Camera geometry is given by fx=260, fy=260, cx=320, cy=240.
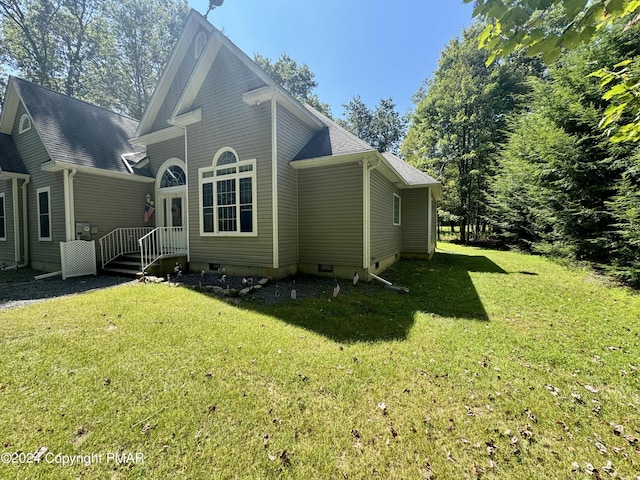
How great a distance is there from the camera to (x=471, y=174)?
2067cm

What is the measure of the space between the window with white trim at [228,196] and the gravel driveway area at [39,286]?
10.0ft

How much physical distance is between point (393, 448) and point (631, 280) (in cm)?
956

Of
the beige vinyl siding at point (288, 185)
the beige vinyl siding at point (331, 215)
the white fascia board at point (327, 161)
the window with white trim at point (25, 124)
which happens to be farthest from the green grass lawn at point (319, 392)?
the window with white trim at point (25, 124)

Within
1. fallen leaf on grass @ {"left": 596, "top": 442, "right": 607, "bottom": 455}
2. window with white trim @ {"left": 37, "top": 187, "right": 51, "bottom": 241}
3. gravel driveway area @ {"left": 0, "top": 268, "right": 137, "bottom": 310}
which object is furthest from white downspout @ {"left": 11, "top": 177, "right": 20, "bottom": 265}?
fallen leaf on grass @ {"left": 596, "top": 442, "right": 607, "bottom": 455}

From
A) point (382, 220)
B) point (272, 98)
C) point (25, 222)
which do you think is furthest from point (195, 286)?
point (25, 222)

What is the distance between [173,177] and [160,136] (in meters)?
1.66

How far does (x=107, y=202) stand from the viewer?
9727 mm

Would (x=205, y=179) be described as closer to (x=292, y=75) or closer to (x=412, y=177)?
(x=412, y=177)

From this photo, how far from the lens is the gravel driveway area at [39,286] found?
6.18m

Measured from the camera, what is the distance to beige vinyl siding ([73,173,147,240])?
9.09 meters

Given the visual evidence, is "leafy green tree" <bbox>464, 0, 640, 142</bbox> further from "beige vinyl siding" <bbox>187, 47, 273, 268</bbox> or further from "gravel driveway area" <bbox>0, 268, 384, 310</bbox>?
"beige vinyl siding" <bbox>187, 47, 273, 268</bbox>

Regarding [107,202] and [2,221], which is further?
[2,221]

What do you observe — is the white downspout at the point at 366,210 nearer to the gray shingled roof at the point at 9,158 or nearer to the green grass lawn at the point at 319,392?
the green grass lawn at the point at 319,392

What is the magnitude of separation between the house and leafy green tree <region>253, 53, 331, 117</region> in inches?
830
